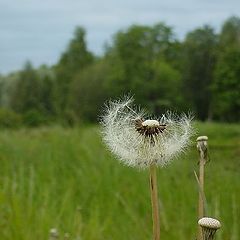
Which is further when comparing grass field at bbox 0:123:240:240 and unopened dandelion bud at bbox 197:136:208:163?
grass field at bbox 0:123:240:240

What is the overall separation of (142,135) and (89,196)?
147 inches

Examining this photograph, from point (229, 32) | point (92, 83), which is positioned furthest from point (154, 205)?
point (92, 83)

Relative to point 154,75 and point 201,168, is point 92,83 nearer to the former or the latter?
point 154,75

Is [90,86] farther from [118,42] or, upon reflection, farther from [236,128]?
[236,128]

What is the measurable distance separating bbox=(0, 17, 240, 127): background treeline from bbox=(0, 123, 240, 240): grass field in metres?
19.5

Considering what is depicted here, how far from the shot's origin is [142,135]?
2.11 feet

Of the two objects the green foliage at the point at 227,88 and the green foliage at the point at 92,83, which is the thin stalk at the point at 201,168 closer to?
the green foliage at the point at 227,88

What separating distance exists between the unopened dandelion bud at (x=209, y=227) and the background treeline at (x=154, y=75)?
2418 centimetres

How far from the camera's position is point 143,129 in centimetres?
64

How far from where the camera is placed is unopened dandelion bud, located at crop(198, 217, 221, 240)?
522 millimetres

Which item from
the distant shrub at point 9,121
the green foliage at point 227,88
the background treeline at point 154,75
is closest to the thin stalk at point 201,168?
the distant shrub at point 9,121

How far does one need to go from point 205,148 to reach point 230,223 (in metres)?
3.41

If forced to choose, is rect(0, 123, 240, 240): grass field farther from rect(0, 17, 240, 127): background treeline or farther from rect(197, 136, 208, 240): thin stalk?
rect(0, 17, 240, 127): background treeline

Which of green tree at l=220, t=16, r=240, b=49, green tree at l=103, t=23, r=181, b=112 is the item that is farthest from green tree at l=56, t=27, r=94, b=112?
green tree at l=220, t=16, r=240, b=49
